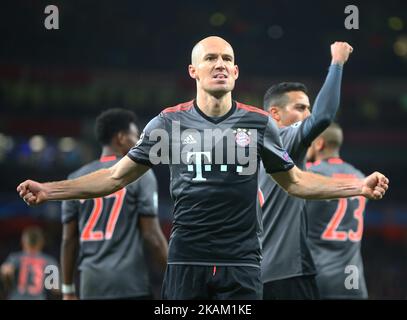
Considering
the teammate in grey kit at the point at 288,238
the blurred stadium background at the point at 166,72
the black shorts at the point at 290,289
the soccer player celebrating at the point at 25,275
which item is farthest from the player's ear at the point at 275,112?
the blurred stadium background at the point at 166,72

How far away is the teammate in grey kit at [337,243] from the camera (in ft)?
19.6

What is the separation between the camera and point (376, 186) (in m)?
3.86

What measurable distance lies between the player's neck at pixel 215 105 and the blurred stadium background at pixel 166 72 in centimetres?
1729

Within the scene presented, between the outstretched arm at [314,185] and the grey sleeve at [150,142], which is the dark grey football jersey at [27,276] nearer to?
the grey sleeve at [150,142]

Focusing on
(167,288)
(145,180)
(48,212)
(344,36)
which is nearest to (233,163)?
(167,288)

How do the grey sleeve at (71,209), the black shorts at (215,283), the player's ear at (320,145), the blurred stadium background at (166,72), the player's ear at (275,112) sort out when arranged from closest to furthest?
the black shorts at (215,283), the player's ear at (275,112), the grey sleeve at (71,209), the player's ear at (320,145), the blurred stadium background at (166,72)

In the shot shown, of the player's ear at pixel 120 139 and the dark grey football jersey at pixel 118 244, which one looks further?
the player's ear at pixel 120 139

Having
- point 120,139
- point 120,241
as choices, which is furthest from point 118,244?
point 120,139

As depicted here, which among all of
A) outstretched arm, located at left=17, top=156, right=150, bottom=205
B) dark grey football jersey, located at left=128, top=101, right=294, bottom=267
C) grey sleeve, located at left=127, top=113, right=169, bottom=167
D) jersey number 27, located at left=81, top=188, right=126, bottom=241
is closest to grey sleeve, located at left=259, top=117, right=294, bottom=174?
dark grey football jersey, located at left=128, top=101, right=294, bottom=267

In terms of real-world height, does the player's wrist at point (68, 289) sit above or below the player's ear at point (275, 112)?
below

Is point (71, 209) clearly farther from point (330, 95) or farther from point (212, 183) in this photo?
point (330, 95)

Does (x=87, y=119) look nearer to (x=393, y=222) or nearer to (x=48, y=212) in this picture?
(x=48, y=212)

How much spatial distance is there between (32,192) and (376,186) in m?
1.82

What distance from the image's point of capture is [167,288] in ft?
12.8
